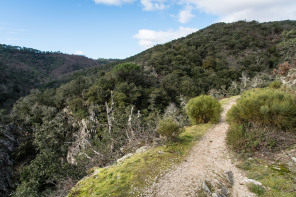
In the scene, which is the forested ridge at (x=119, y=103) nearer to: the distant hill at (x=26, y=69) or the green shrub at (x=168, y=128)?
the green shrub at (x=168, y=128)

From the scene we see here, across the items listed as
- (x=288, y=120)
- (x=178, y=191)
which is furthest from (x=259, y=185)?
(x=288, y=120)

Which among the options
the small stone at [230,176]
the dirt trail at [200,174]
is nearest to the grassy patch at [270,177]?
the dirt trail at [200,174]

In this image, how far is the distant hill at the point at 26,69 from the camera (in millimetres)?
50844

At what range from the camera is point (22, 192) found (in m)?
9.18

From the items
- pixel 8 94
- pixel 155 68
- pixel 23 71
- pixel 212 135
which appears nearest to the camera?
pixel 212 135

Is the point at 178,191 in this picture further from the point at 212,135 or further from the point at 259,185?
the point at 212,135

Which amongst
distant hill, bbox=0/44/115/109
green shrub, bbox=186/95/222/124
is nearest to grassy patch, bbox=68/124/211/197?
green shrub, bbox=186/95/222/124

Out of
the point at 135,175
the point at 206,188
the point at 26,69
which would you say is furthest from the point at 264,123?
the point at 26,69

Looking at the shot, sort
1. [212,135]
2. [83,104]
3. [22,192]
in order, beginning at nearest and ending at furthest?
[212,135], [22,192], [83,104]

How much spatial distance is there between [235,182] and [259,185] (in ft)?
1.89

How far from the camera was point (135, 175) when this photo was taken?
4.78 metres

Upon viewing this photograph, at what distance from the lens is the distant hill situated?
167ft

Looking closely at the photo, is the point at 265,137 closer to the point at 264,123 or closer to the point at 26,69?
the point at 264,123

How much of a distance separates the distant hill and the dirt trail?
53896 mm
